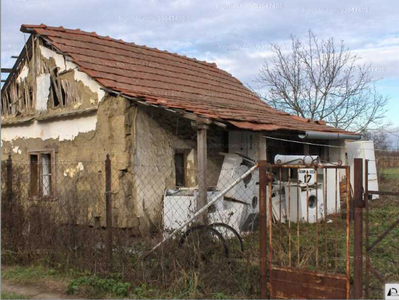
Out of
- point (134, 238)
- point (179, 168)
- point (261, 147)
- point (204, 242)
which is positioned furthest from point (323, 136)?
point (204, 242)

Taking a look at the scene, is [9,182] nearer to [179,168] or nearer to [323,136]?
[179,168]

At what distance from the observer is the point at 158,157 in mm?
10086

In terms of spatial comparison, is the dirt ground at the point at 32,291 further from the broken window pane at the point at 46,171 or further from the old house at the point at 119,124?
the broken window pane at the point at 46,171

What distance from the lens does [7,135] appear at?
13.1m

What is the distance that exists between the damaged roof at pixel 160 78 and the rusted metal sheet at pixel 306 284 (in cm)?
440

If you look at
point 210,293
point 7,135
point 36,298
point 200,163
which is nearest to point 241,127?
point 200,163

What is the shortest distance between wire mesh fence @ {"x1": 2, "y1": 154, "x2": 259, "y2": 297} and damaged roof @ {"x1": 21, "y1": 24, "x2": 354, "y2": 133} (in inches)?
66.9

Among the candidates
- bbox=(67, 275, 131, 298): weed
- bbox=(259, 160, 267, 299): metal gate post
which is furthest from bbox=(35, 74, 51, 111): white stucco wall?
bbox=(259, 160, 267, 299): metal gate post

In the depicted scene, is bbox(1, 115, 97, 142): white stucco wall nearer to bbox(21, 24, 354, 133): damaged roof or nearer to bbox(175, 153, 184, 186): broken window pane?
bbox(21, 24, 354, 133): damaged roof

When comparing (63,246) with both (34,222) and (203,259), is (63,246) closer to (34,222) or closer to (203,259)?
(34,222)

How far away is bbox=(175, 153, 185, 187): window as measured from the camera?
10664 mm

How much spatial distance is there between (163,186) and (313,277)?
5809 mm

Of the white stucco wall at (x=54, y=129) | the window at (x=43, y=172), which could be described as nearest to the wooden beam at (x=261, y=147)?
the white stucco wall at (x=54, y=129)

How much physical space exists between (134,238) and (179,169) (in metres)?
4.04
